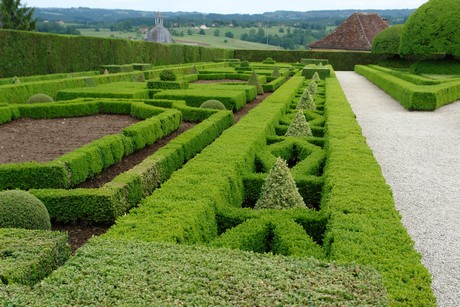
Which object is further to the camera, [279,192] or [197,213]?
[279,192]

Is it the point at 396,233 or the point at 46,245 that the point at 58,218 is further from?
the point at 396,233

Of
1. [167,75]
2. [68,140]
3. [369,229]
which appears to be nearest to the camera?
[369,229]

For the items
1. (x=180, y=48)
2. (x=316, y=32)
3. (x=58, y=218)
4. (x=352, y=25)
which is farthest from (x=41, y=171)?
(x=316, y=32)

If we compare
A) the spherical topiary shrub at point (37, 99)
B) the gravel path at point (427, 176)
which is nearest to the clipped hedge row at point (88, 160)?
the spherical topiary shrub at point (37, 99)

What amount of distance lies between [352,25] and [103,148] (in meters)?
56.0

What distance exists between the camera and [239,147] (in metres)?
8.74

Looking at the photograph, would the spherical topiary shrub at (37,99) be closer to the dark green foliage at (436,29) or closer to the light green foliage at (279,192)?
the light green foliage at (279,192)

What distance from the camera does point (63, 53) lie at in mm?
27109

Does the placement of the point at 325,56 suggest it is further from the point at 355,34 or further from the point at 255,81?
the point at 255,81

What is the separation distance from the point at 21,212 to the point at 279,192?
3.82 metres

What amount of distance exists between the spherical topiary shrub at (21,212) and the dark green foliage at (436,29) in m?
27.1

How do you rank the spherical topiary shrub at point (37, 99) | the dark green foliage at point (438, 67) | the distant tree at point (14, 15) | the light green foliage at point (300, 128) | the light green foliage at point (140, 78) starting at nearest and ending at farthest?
the light green foliage at point (300, 128)
the spherical topiary shrub at point (37, 99)
the light green foliage at point (140, 78)
the dark green foliage at point (438, 67)
the distant tree at point (14, 15)

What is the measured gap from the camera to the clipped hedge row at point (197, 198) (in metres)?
4.96

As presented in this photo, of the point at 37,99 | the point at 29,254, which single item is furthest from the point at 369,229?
the point at 37,99
